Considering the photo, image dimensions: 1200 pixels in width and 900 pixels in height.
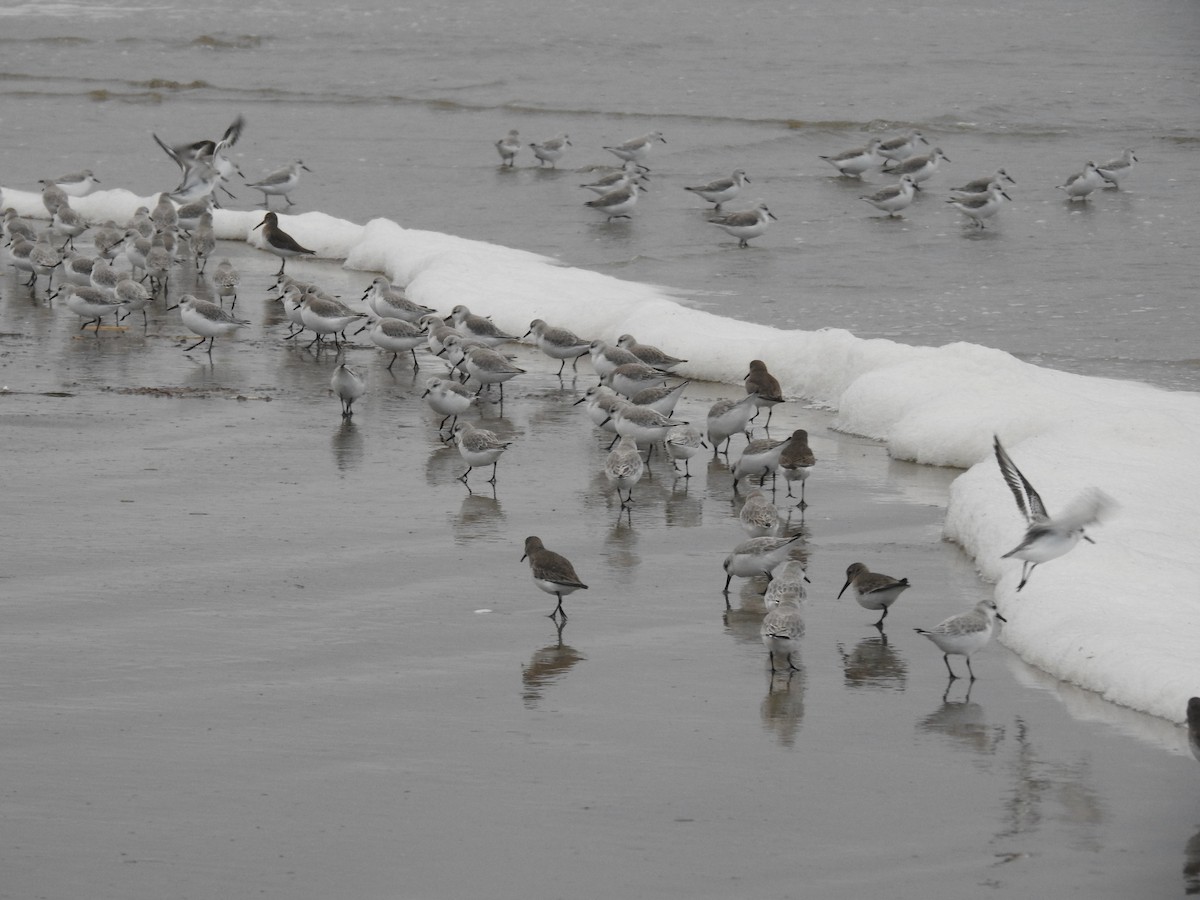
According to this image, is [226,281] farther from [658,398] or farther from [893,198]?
[893,198]

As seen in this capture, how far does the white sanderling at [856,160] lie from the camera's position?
28922 millimetres

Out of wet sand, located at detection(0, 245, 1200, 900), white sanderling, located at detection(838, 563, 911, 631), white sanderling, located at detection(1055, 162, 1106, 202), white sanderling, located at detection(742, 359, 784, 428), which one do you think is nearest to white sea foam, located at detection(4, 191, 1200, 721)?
wet sand, located at detection(0, 245, 1200, 900)

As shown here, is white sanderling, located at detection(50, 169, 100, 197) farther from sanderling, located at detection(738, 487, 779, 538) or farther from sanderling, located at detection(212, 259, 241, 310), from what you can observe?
sanderling, located at detection(738, 487, 779, 538)

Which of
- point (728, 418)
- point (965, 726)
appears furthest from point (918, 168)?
point (965, 726)

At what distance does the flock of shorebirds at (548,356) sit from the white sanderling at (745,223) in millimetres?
25

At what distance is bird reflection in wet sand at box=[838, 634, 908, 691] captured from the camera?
812 cm

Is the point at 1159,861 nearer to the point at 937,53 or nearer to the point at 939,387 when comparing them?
the point at 939,387

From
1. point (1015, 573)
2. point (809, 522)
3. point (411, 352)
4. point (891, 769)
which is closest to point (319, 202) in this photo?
point (411, 352)

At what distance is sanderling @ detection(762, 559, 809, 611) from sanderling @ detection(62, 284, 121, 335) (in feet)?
28.3

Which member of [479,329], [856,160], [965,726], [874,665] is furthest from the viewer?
[856,160]

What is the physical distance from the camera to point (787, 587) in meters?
8.75

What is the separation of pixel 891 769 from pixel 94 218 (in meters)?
19.3

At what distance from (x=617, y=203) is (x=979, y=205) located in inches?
A: 214

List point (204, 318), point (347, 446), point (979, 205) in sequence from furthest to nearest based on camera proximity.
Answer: point (979, 205)
point (204, 318)
point (347, 446)
